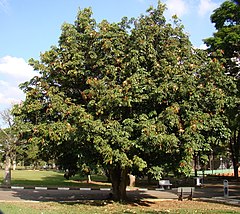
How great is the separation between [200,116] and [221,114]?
2634 mm

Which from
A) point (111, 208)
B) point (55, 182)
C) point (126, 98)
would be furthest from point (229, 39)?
point (55, 182)

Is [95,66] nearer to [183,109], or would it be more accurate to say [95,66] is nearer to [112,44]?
[112,44]

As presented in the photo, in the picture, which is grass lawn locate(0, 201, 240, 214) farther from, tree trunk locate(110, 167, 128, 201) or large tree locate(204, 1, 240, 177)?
large tree locate(204, 1, 240, 177)

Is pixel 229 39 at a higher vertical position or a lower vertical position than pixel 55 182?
higher

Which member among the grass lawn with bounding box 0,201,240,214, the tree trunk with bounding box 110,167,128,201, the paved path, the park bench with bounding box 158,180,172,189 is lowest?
the paved path

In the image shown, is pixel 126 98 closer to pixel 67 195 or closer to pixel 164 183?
pixel 67 195

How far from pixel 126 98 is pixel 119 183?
5688mm

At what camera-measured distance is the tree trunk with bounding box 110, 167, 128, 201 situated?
1614 centimetres

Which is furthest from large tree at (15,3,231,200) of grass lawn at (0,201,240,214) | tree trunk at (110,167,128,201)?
grass lawn at (0,201,240,214)

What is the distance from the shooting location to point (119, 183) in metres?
16.4

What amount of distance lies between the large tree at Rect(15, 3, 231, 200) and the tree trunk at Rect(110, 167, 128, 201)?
4 cm

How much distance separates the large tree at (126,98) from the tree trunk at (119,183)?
4 cm

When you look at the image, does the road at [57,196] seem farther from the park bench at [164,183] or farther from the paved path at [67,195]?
the park bench at [164,183]

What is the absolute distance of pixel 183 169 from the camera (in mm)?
13164
